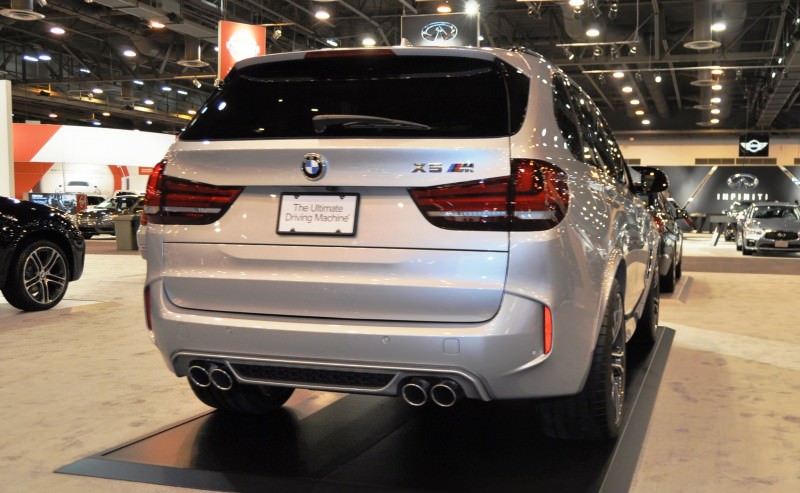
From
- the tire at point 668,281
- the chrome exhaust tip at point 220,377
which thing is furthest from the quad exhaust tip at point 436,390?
the tire at point 668,281

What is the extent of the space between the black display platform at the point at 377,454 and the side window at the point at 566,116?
3.22 ft

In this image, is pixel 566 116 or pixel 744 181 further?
pixel 744 181

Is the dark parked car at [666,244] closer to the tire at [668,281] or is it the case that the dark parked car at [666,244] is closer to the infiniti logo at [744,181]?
the tire at [668,281]

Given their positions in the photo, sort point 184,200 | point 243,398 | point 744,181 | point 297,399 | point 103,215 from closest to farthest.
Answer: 1. point 184,200
2. point 243,398
3. point 297,399
4. point 103,215
5. point 744,181

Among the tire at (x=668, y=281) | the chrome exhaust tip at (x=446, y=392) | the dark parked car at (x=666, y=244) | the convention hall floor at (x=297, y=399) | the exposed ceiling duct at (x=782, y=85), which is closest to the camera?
the chrome exhaust tip at (x=446, y=392)

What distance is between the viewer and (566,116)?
123 inches

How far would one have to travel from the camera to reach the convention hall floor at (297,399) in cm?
312

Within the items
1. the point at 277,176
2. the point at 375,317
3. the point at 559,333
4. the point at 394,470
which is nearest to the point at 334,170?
the point at 277,176

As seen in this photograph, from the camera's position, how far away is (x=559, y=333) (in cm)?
263

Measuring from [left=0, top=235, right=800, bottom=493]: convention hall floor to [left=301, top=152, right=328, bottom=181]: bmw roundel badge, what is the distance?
1.23m

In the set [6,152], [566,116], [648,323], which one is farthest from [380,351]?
[6,152]

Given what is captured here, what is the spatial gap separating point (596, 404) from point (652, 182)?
2.04 metres

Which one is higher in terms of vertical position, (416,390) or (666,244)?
(666,244)

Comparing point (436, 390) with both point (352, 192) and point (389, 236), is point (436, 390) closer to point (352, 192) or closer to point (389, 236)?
point (389, 236)
